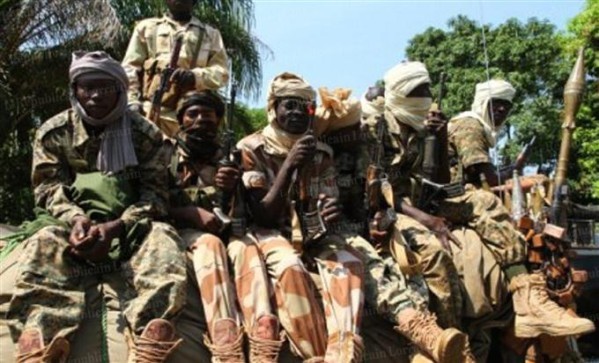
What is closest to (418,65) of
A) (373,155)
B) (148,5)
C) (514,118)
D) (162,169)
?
(373,155)

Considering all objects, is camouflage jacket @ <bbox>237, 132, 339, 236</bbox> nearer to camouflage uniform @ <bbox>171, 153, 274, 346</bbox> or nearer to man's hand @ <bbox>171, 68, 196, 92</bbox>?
camouflage uniform @ <bbox>171, 153, 274, 346</bbox>

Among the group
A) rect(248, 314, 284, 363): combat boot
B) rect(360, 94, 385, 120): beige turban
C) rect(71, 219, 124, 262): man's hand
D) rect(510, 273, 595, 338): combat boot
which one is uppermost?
rect(360, 94, 385, 120): beige turban

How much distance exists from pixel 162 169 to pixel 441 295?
2.00 meters

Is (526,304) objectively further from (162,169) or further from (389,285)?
(162,169)

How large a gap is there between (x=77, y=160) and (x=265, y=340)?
1.55 m

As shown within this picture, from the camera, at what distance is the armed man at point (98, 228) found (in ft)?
15.3

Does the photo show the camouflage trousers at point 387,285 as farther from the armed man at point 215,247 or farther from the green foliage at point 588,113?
the green foliage at point 588,113

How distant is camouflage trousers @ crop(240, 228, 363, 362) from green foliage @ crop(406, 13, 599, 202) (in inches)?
799

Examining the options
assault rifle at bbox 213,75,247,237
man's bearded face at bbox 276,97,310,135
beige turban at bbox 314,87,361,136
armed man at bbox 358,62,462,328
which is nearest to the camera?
assault rifle at bbox 213,75,247,237

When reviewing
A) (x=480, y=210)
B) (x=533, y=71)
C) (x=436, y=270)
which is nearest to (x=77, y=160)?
(x=436, y=270)

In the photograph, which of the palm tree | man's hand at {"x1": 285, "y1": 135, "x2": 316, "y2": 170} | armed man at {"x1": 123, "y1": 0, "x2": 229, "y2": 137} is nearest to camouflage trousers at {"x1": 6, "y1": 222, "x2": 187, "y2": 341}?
man's hand at {"x1": 285, "y1": 135, "x2": 316, "y2": 170}

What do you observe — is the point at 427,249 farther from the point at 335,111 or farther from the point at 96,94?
the point at 96,94

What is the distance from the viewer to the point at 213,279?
5.01 meters

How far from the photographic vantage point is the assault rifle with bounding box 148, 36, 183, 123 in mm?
6539
